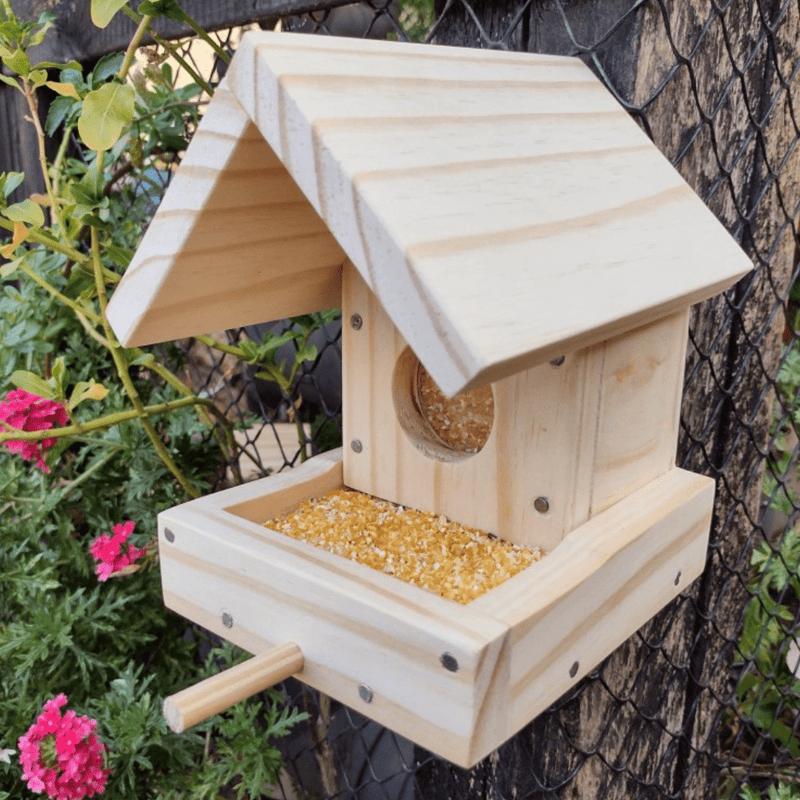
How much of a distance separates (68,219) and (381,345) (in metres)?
0.55

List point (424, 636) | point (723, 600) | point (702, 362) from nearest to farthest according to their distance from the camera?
point (424, 636) → point (702, 362) → point (723, 600)

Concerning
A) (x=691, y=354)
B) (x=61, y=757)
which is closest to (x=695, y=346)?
(x=691, y=354)

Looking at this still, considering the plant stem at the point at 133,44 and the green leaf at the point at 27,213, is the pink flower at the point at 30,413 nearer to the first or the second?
the green leaf at the point at 27,213

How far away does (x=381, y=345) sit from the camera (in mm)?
892

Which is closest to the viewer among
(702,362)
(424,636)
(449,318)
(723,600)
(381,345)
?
(449,318)

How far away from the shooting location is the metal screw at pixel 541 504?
2.59 ft

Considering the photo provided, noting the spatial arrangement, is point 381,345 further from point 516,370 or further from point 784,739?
point 784,739

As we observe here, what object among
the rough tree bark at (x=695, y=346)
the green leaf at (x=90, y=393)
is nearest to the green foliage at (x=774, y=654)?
the rough tree bark at (x=695, y=346)

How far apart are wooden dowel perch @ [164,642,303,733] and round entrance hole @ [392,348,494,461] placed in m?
0.26

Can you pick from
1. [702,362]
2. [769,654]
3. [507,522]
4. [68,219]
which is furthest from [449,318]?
[769,654]

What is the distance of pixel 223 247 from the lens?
0.77 meters

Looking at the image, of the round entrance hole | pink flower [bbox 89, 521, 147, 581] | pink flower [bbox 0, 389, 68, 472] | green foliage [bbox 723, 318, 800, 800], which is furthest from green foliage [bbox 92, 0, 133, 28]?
green foliage [bbox 723, 318, 800, 800]

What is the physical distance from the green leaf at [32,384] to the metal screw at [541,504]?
25.8 inches

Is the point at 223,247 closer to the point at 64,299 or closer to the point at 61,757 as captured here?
the point at 64,299
